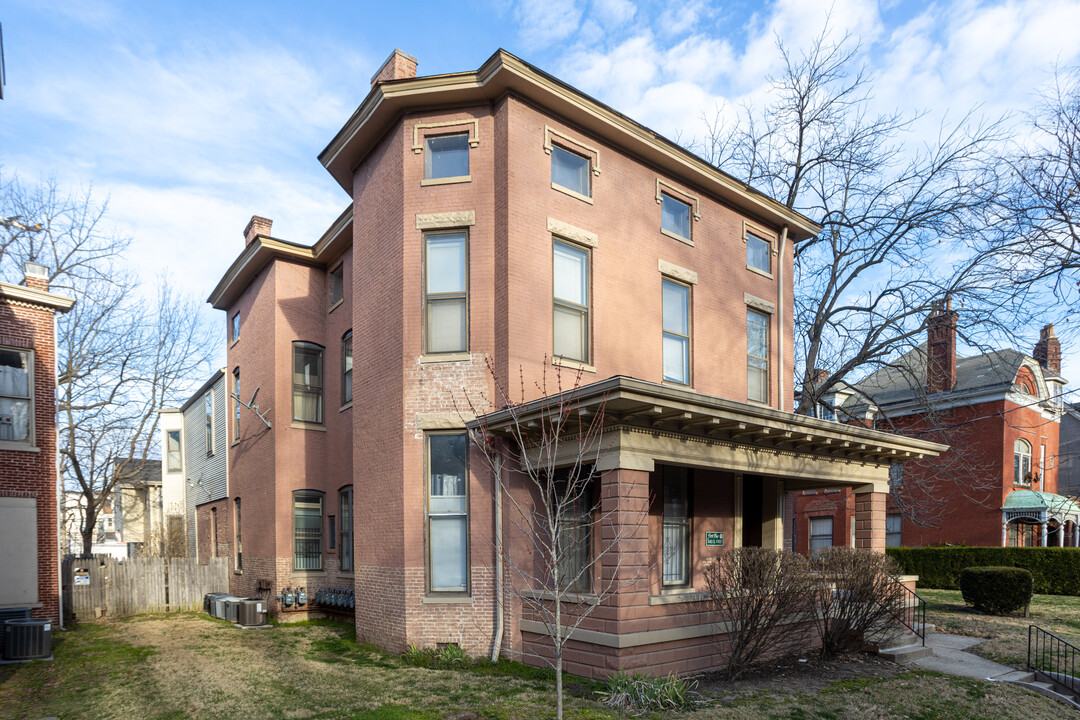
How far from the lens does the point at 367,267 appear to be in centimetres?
1434

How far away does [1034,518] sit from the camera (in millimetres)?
27906

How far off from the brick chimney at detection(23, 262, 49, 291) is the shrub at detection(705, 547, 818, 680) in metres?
15.2

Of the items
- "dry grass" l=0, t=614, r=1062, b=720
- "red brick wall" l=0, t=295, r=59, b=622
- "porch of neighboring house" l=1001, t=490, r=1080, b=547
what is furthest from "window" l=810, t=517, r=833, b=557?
"red brick wall" l=0, t=295, r=59, b=622

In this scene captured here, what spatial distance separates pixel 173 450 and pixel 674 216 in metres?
23.6

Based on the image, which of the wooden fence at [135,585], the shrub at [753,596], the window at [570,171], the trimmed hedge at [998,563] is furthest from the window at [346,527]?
the trimmed hedge at [998,563]

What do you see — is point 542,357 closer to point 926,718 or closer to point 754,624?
point 754,624

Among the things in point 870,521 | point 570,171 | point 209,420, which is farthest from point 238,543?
point 870,521

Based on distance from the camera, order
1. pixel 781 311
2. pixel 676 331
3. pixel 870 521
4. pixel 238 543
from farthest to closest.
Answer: pixel 238 543 < pixel 781 311 < pixel 676 331 < pixel 870 521

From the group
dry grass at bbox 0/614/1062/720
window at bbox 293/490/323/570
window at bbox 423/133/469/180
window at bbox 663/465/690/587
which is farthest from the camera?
window at bbox 293/490/323/570

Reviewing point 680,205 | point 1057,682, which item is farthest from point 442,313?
point 1057,682

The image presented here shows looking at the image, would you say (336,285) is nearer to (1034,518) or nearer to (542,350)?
(542,350)

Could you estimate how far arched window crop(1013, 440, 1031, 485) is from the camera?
2971cm

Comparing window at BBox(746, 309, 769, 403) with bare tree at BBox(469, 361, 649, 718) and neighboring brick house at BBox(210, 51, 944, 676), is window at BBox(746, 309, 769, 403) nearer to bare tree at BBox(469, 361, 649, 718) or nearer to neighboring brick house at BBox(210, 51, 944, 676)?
neighboring brick house at BBox(210, 51, 944, 676)

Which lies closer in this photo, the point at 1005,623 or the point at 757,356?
the point at 1005,623
